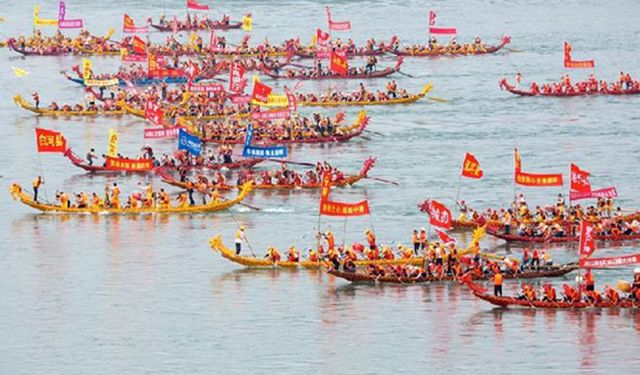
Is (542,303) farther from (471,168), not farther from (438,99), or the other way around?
(438,99)

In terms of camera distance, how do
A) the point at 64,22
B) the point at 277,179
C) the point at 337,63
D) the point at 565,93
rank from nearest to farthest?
the point at 277,179 → the point at 337,63 → the point at 565,93 → the point at 64,22

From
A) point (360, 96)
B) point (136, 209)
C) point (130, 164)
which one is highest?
point (360, 96)

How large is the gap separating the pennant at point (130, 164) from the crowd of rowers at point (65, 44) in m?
62.3

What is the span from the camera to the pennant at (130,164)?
4412 inches

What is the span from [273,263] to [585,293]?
16.5 meters

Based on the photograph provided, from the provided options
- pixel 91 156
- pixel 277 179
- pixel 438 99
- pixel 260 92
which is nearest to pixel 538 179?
pixel 277 179

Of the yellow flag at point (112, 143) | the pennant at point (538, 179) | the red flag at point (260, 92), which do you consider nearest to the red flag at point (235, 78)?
the red flag at point (260, 92)

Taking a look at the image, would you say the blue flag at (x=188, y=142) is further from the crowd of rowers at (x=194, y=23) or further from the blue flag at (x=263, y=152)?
the crowd of rowers at (x=194, y=23)

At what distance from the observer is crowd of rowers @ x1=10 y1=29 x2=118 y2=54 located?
17550cm

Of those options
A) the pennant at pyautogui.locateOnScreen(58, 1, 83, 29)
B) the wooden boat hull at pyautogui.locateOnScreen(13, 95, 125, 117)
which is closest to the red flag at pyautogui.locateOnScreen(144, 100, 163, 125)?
the wooden boat hull at pyautogui.locateOnScreen(13, 95, 125, 117)

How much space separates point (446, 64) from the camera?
545 feet

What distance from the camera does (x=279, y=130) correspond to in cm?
12406

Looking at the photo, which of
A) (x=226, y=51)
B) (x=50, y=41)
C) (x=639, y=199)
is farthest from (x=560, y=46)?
(x=639, y=199)

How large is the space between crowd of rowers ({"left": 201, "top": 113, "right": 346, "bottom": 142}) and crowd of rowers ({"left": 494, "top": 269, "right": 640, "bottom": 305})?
1682 inches
